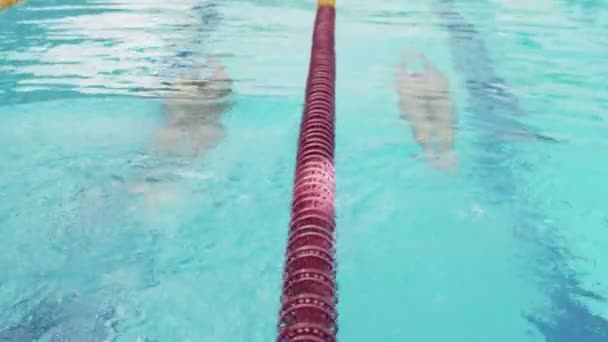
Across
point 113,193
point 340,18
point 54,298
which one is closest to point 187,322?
point 54,298

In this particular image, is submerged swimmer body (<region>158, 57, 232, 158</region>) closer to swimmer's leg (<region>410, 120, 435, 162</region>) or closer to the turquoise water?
the turquoise water

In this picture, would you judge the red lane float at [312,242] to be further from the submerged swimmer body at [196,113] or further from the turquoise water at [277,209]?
the submerged swimmer body at [196,113]

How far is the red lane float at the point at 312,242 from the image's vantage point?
6.98 ft

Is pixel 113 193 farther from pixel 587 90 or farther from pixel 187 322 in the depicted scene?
pixel 587 90

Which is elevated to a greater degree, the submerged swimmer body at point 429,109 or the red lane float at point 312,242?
the red lane float at point 312,242

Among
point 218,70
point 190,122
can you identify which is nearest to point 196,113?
point 190,122

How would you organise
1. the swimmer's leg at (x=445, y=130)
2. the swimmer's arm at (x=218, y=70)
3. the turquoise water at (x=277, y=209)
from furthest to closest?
1. the swimmer's arm at (x=218, y=70)
2. the swimmer's leg at (x=445, y=130)
3. the turquoise water at (x=277, y=209)

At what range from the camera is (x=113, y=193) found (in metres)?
4.33

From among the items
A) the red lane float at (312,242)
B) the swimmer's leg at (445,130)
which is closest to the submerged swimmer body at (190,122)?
the red lane float at (312,242)

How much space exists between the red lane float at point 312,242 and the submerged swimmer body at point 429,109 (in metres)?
1.17

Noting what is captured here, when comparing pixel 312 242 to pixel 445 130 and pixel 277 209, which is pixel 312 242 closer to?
pixel 277 209

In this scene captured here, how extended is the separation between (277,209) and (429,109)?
2.17 meters


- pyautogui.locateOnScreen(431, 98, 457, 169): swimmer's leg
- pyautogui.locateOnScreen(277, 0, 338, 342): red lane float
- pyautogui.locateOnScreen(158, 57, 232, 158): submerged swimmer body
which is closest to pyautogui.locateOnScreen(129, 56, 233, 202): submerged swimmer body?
pyautogui.locateOnScreen(158, 57, 232, 158): submerged swimmer body

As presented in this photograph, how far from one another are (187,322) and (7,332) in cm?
87
